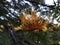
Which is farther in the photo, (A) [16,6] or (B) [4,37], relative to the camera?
(A) [16,6]

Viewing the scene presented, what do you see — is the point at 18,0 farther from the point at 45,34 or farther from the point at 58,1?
the point at 45,34

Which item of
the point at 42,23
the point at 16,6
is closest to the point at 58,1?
the point at 16,6

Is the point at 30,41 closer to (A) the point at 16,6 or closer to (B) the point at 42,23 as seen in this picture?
(B) the point at 42,23

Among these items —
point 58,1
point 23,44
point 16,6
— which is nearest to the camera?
point 23,44

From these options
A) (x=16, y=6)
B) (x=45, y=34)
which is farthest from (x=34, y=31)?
(x=16, y=6)

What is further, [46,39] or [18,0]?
[18,0]

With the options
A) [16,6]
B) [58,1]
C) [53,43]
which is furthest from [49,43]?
[16,6]

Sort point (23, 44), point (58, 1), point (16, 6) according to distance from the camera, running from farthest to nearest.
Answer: point (16, 6), point (58, 1), point (23, 44)
